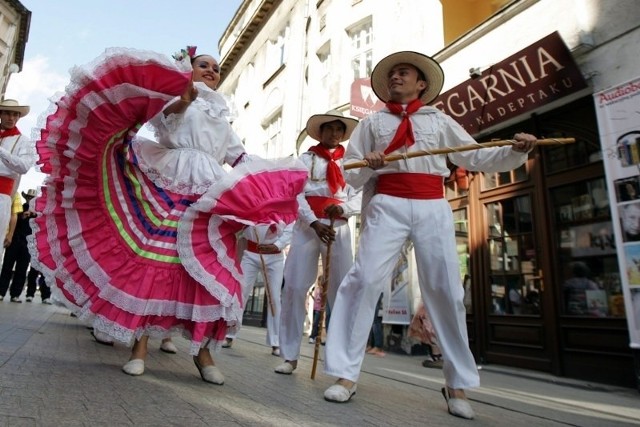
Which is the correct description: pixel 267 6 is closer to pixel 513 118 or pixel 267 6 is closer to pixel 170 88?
pixel 513 118

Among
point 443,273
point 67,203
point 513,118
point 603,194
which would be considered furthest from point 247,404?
point 513,118

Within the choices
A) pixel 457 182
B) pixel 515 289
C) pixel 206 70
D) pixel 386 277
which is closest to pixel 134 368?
pixel 386 277

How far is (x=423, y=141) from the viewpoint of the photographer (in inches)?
117

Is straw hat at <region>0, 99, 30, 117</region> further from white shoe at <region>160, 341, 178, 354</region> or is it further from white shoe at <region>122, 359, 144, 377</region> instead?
white shoe at <region>122, 359, 144, 377</region>

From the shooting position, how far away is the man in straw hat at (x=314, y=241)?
12.0 feet

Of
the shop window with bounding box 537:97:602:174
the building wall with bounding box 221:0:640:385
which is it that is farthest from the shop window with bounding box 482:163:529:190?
the shop window with bounding box 537:97:602:174

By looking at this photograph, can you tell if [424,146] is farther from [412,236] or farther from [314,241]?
[314,241]

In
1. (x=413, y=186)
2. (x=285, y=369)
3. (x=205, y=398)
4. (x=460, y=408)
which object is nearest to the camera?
(x=205, y=398)

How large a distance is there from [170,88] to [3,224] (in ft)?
13.9

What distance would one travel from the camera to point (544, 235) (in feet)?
20.5

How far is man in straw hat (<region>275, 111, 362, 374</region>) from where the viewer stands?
144 inches

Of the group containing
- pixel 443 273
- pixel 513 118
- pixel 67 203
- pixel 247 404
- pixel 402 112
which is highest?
pixel 513 118

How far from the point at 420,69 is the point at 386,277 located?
5.06ft

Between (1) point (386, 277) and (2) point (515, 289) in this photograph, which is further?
(2) point (515, 289)
